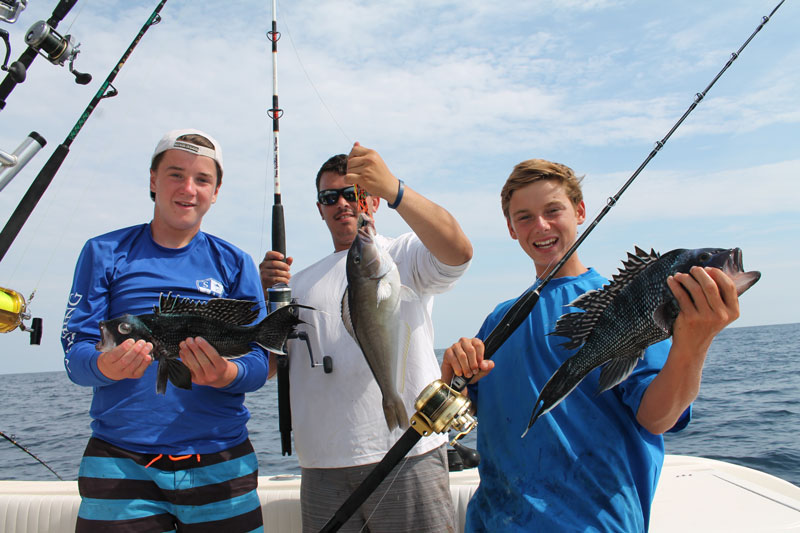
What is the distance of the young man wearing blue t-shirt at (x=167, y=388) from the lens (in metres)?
2.43

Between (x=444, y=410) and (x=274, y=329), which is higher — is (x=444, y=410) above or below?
below

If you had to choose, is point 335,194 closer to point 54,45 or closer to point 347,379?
point 347,379

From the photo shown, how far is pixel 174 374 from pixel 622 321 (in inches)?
75.1

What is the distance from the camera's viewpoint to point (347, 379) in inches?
117

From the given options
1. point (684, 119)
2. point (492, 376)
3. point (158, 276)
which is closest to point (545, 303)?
point (492, 376)

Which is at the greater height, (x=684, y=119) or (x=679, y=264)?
(x=684, y=119)

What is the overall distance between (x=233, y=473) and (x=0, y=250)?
85.1 inches

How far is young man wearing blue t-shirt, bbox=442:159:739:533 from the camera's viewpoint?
184 cm

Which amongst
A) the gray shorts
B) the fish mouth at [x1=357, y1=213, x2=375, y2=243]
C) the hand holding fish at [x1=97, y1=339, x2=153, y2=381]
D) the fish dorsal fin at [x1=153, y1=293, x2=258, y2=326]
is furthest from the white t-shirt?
the hand holding fish at [x1=97, y1=339, x2=153, y2=381]

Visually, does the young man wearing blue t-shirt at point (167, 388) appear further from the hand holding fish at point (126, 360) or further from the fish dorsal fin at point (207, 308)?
the fish dorsal fin at point (207, 308)

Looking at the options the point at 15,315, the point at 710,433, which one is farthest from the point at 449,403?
the point at 710,433

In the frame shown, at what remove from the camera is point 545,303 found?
253 centimetres

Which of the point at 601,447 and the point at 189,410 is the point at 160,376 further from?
the point at 601,447

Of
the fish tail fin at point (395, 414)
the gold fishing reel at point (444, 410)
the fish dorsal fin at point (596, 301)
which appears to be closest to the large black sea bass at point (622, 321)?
the fish dorsal fin at point (596, 301)
